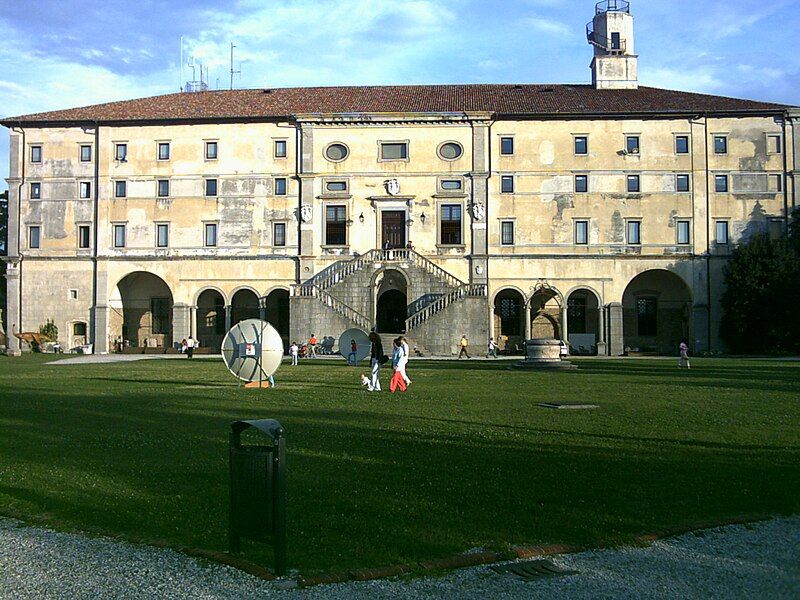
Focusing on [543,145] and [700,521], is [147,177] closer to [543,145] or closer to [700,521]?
[543,145]

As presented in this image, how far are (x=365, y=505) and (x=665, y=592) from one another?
3.41 meters

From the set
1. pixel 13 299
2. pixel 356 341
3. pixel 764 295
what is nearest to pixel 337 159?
pixel 356 341

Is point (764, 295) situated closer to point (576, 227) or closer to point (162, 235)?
point (576, 227)

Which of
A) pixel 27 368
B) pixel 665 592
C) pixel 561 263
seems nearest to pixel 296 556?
pixel 665 592

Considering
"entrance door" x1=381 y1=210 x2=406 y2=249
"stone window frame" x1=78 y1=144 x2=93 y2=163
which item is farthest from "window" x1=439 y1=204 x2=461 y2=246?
"stone window frame" x1=78 y1=144 x2=93 y2=163

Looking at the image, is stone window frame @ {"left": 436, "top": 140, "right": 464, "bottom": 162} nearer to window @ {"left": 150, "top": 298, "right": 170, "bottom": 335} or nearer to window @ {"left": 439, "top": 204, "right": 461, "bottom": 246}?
window @ {"left": 439, "top": 204, "right": 461, "bottom": 246}

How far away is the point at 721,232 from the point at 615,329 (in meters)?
A: 9.09

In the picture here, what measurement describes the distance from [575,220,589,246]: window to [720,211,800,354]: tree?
8891 mm

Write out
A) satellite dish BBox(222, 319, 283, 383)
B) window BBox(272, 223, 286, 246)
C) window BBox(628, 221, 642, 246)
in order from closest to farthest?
1. satellite dish BBox(222, 319, 283, 383)
2. window BBox(628, 221, 642, 246)
3. window BBox(272, 223, 286, 246)

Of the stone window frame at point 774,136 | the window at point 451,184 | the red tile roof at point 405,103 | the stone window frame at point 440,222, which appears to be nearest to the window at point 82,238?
the red tile roof at point 405,103

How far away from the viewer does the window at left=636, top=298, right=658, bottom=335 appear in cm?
5738

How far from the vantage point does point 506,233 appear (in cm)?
5488

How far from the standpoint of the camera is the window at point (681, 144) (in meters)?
54.4

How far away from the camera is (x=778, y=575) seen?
647 centimetres
